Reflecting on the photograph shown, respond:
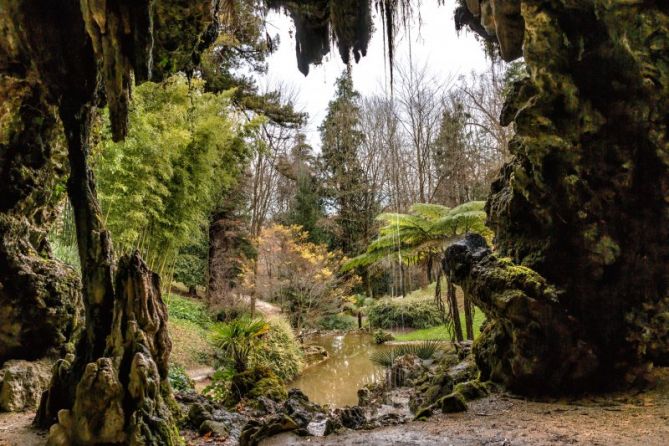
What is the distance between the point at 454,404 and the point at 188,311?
11254 millimetres

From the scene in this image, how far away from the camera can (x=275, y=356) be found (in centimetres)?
877

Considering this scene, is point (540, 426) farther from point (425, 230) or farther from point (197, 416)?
point (425, 230)

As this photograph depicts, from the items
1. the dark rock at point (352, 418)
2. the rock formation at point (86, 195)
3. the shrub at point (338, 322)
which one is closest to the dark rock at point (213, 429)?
the rock formation at point (86, 195)

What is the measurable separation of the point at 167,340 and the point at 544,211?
3.81m

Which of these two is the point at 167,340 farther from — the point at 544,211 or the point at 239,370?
the point at 239,370

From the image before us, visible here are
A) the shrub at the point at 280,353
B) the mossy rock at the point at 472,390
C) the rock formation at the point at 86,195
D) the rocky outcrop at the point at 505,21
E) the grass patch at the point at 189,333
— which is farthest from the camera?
the grass patch at the point at 189,333

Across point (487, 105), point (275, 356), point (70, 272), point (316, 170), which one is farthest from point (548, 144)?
point (316, 170)

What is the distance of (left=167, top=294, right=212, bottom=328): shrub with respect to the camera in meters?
12.7

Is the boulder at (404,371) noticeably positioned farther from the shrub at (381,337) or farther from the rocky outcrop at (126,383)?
the shrub at (381,337)

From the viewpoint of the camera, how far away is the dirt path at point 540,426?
2.78 m

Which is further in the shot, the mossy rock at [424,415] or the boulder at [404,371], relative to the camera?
the boulder at [404,371]

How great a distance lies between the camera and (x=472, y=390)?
169 inches

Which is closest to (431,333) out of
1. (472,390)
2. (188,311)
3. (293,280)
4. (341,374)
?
(341,374)

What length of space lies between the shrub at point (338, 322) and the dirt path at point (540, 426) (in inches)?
484
